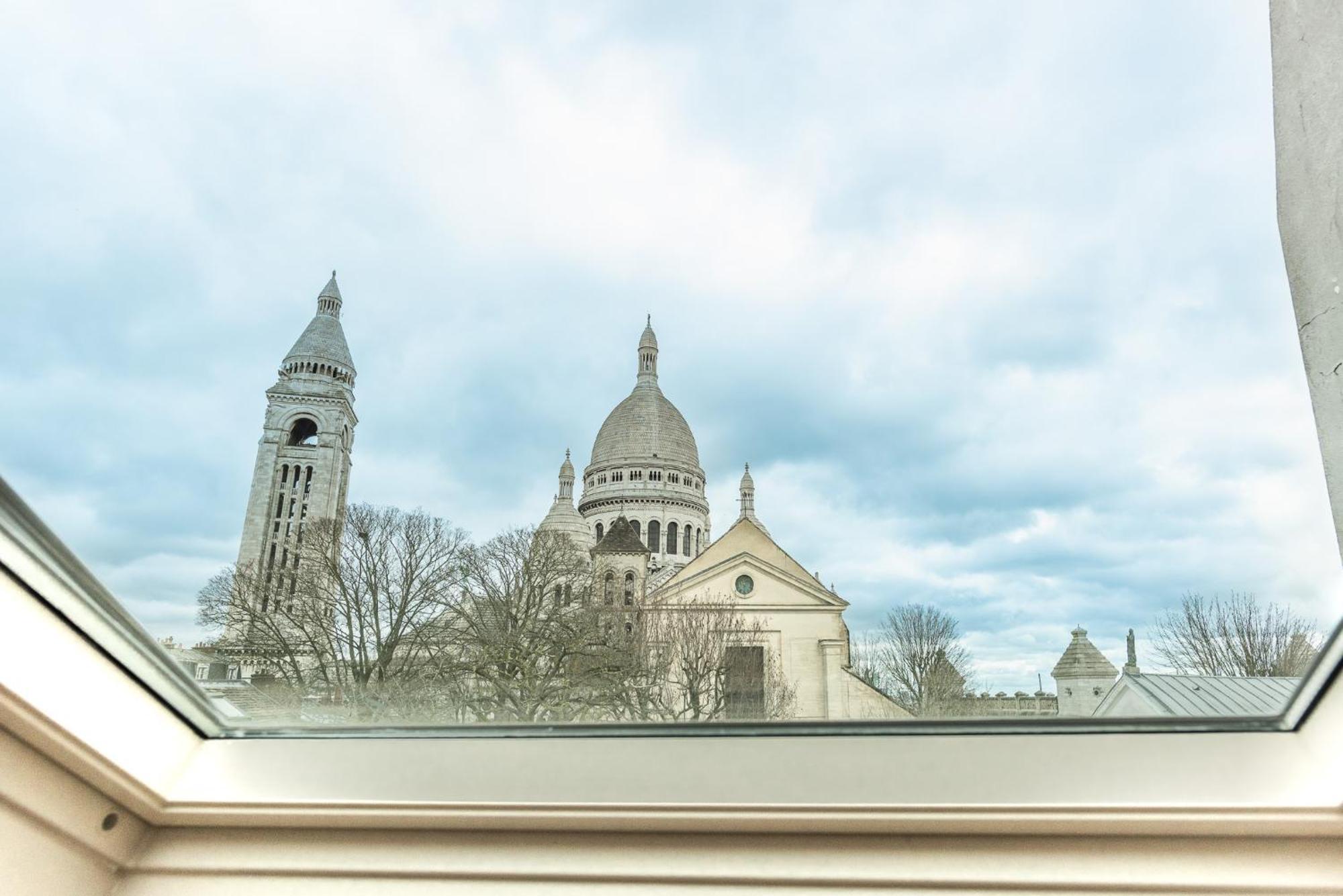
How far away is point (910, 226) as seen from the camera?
872 millimetres

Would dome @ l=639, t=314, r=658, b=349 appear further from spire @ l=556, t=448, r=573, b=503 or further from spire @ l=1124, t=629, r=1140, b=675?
spire @ l=1124, t=629, r=1140, b=675

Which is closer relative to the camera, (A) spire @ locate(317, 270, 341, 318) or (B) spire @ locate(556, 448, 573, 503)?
(A) spire @ locate(317, 270, 341, 318)

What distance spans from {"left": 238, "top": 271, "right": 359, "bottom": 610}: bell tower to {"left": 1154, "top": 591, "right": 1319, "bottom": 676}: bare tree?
2.77ft

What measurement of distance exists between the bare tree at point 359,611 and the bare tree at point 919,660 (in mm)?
504

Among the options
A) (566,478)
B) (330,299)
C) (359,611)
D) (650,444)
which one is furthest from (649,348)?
(650,444)

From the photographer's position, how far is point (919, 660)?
88cm

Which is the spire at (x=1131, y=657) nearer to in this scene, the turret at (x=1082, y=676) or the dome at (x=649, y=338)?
the turret at (x=1082, y=676)

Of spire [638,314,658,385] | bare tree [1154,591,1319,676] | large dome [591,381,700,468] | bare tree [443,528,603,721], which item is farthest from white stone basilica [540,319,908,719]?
large dome [591,381,700,468]

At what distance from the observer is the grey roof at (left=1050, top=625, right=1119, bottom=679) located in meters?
0.76

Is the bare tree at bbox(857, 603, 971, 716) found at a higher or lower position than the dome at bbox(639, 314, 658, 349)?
lower

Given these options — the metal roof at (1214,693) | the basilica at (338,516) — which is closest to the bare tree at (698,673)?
the basilica at (338,516)

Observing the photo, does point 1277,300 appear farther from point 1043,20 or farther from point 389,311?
point 389,311

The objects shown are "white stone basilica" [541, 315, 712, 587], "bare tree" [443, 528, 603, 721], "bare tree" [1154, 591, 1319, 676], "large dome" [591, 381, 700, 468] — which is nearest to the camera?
"bare tree" [1154, 591, 1319, 676]

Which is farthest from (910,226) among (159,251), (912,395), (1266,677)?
Answer: (159,251)
